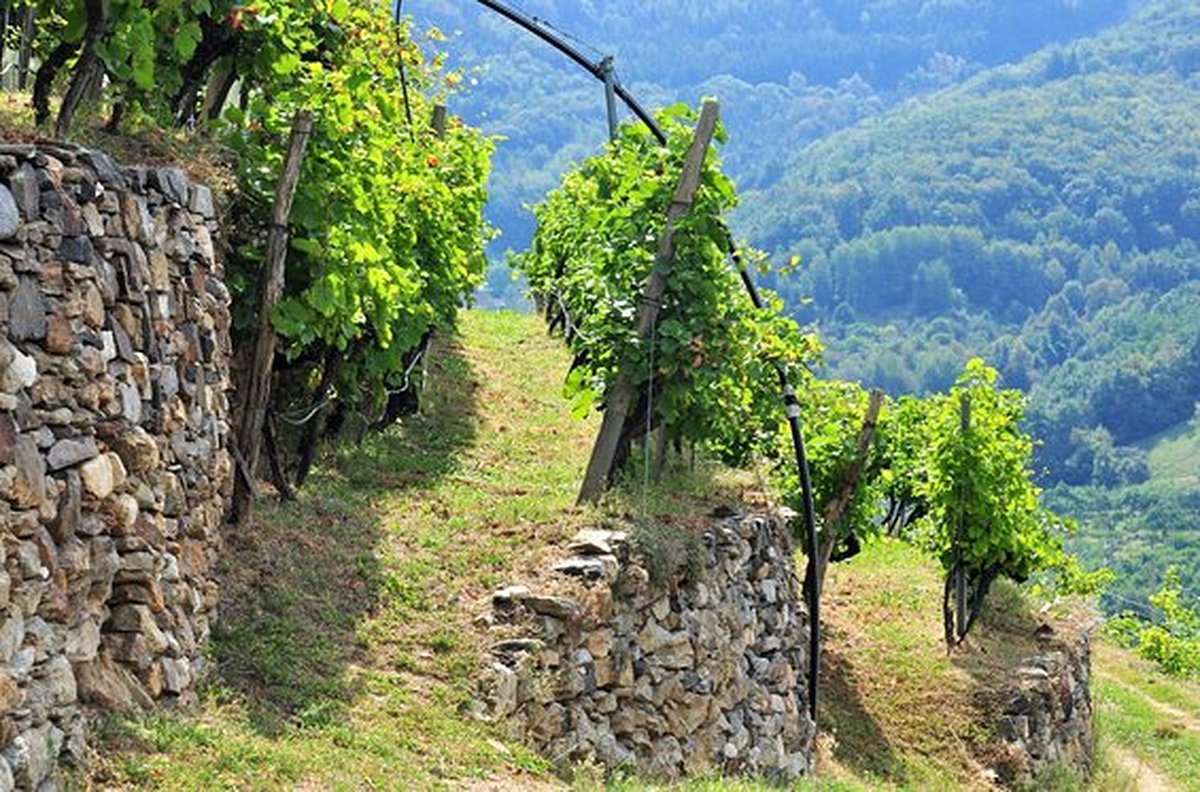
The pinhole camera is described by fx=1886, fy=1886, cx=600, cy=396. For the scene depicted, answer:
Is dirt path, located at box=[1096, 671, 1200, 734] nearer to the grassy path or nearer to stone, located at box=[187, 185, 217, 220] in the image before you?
the grassy path

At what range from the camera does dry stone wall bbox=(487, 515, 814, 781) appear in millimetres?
12531

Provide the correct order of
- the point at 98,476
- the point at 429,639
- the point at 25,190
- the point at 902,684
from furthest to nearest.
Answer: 1. the point at 902,684
2. the point at 429,639
3. the point at 98,476
4. the point at 25,190

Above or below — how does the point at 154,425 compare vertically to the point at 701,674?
above

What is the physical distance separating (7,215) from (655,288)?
321 inches

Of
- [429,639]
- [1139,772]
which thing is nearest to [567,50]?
[429,639]

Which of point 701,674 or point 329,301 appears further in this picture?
point 701,674

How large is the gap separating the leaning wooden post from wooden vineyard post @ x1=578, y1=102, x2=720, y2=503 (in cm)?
341

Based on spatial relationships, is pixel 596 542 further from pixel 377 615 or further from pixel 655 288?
pixel 655 288

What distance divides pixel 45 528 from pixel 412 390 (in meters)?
11.1

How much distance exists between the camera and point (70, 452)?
8.30m

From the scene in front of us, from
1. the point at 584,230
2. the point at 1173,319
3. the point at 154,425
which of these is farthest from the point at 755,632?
the point at 1173,319

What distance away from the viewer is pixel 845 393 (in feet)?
87.6

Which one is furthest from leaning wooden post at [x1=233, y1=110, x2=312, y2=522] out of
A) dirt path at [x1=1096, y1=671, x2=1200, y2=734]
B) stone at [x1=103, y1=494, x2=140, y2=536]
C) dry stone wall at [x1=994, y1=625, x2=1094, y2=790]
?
dirt path at [x1=1096, y1=671, x2=1200, y2=734]

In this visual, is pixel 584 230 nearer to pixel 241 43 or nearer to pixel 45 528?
pixel 241 43
